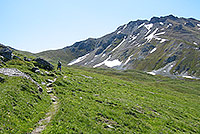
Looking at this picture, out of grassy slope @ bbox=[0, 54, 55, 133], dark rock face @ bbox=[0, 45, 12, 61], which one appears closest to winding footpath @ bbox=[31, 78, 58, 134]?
grassy slope @ bbox=[0, 54, 55, 133]

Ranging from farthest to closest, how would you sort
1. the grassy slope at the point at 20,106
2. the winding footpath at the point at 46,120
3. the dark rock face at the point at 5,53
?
the dark rock face at the point at 5,53 < the winding footpath at the point at 46,120 < the grassy slope at the point at 20,106

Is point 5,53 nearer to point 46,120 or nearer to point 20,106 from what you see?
point 20,106

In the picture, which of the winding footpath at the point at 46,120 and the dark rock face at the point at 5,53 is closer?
the winding footpath at the point at 46,120

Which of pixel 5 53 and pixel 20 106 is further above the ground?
pixel 5 53

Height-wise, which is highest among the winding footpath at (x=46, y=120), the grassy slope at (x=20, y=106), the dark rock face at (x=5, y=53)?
the dark rock face at (x=5, y=53)

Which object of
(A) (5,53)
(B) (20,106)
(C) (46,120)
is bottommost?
(C) (46,120)

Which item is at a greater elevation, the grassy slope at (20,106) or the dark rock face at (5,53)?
the dark rock face at (5,53)

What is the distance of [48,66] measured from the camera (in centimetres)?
3778

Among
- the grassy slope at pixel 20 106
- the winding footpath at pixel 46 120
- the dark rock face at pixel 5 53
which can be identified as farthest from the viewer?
the dark rock face at pixel 5 53

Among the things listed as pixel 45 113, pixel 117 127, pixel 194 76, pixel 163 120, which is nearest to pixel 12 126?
pixel 45 113

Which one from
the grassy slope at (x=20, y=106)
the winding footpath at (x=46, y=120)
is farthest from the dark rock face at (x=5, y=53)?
the winding footpath at (x=46, y=120)

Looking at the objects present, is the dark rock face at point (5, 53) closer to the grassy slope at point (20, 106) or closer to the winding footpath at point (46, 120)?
the grassy slope at point (20, 106)

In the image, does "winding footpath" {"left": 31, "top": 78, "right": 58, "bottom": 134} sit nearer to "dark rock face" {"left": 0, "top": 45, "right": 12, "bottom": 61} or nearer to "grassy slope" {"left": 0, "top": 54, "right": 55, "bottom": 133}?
"grassy slope" {"left": 0, "top": 54, "right": 55, "bottom": 133}

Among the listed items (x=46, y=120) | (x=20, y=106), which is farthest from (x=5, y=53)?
(x=46, y=120)
